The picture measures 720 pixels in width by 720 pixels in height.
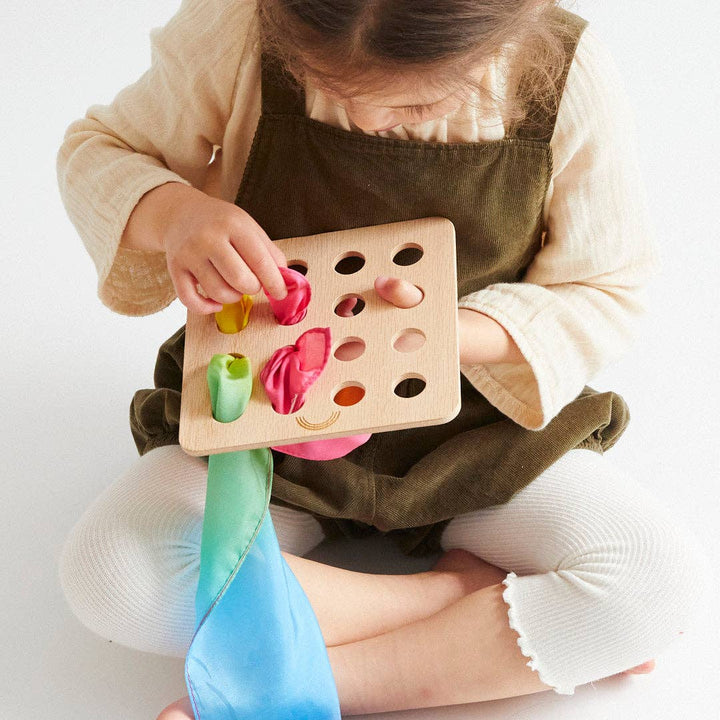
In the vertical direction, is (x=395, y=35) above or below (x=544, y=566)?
above

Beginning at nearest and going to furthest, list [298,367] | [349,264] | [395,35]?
[395,35] < [298,367] < [349,264]

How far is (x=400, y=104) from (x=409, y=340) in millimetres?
158

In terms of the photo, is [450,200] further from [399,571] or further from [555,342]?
[399,571]

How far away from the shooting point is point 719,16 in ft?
4.83

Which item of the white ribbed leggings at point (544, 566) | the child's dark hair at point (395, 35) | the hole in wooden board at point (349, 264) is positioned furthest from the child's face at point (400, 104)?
the white ribbed leggings at point (544, 566)

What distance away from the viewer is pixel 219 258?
71 centimetres

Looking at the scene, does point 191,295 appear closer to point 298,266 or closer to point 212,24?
point 298,266

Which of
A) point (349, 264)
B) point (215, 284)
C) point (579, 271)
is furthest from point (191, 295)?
point (579, 271)

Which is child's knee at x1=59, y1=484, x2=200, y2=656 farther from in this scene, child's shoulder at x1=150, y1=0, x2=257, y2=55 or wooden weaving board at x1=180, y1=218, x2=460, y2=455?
child's shoulder at x1=150, y1=0, x2=257, y2=55

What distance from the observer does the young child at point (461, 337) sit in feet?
2.49

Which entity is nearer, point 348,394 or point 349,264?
point 348,394

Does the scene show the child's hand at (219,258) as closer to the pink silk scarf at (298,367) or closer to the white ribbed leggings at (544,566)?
the pink silk scarf at (298,367)

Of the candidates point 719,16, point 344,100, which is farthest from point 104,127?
point 719,16

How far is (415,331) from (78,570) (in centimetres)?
29
